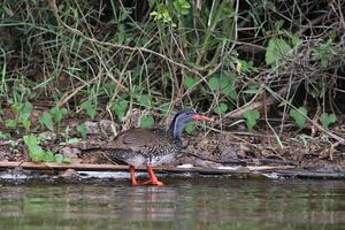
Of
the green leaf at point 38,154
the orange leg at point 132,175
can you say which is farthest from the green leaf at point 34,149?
the orange leg at point 132,175

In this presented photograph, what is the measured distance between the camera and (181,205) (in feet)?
27.4

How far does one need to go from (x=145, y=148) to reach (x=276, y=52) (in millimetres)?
2041

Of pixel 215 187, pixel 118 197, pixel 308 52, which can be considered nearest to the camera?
pixel 118 197

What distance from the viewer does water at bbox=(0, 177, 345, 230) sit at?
7508mm

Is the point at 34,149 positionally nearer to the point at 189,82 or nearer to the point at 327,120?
the point at 189,82

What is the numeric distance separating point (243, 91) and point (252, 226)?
158 inches

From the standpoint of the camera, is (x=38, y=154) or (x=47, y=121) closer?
(x=38, y=154)

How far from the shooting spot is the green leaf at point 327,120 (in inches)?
435

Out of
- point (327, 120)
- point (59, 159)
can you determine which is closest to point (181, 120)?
point (59, 159)

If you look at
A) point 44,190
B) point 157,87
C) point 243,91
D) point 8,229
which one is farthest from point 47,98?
point 8,229

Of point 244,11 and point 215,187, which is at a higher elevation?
point 244,11

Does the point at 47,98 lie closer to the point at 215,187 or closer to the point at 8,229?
the point at 215,187

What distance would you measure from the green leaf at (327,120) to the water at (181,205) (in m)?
1.42

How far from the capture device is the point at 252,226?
738cm
